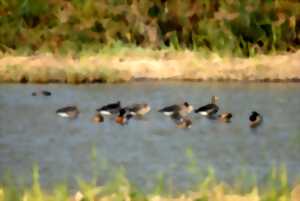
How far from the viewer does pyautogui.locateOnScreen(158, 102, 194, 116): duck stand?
11.4m

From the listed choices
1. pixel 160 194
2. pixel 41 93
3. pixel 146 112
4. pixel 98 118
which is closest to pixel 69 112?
pixel 98 118

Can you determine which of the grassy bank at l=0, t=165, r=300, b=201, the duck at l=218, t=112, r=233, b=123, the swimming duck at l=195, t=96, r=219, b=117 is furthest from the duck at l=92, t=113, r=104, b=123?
the grassy bank at l=0, t=165, r=300, b=201

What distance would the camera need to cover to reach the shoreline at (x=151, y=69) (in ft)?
49.4

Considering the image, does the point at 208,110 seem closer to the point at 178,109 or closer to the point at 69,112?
the point at 178,109

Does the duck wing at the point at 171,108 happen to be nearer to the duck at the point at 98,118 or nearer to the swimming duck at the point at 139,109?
the swimming duck at the point at 139,109

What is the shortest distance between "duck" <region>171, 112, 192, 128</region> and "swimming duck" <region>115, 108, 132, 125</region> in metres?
0.49

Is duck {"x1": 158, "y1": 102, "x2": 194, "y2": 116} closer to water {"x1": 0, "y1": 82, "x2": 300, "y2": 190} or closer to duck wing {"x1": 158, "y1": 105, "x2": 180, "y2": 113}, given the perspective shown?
duck wing {"x1": 158, "y1": 105, "x2": 180, "y2": 113}

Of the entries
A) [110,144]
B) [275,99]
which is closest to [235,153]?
[110,144]

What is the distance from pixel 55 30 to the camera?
18.6m

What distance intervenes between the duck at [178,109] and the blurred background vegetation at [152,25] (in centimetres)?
477

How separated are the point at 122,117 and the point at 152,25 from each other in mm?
7138

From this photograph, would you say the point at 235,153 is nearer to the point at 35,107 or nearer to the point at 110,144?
the point at 110,144

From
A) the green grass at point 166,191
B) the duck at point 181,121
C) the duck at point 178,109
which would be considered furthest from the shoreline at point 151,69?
the green grass at point 166,191

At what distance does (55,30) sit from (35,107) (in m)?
6.17
